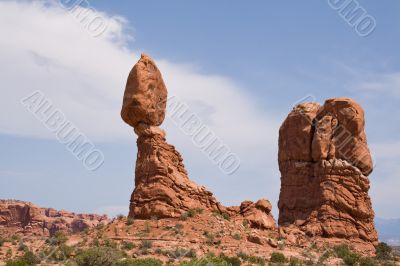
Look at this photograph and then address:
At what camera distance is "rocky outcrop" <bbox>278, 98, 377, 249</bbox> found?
39.0 m

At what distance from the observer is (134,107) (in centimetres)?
3616

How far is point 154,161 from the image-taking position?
114 ft

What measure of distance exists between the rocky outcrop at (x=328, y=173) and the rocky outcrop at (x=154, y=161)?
279 inches

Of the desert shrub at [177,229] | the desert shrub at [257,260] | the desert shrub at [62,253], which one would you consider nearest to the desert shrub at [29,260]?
the desert shrub at [62,253]

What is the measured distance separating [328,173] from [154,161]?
12.9 meters

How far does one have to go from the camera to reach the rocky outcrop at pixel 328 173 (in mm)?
39031

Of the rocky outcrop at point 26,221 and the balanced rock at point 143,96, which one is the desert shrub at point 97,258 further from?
the rocky outcrop at point 26,221

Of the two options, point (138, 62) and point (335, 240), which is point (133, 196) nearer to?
point (138, 62)

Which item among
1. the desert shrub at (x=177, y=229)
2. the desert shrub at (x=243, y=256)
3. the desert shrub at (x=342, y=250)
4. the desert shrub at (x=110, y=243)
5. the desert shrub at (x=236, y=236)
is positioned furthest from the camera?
the desert shrub at (x=342, y=250)

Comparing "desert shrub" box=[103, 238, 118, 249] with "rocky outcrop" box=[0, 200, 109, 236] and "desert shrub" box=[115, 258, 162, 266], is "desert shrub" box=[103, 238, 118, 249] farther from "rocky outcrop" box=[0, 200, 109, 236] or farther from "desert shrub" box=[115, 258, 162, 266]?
"rocky outcrop" box=[0, 200, 109, 236]

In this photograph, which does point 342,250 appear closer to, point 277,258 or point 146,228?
point 277,258

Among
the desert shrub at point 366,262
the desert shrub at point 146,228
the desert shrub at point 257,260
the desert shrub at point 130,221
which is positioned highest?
the desert shrub at point 130,221

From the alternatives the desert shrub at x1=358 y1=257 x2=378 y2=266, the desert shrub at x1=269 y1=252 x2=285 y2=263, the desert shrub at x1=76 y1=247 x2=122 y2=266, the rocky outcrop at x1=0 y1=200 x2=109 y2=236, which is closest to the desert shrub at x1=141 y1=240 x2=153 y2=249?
the desert shrub at x1=76 y1=247 x2=122 y2=266

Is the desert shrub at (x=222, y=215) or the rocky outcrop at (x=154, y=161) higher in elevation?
the rocky outcrop at (x=154, y=161)
